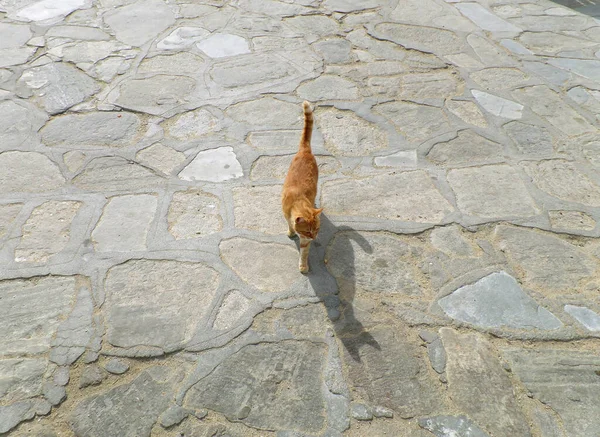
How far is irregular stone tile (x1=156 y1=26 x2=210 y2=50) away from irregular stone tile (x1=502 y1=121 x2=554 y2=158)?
164 inches

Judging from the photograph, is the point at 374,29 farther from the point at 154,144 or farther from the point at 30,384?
the point at 30,384

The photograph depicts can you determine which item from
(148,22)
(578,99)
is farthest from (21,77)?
(578,99)

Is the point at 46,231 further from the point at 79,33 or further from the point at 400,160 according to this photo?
the point at 79,33

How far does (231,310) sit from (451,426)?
1.50 m

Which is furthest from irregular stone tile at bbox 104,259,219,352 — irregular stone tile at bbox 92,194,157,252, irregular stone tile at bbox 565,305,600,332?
irregular stone tile at bbox 565,305,600,332

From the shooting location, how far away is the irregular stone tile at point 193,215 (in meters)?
3.68

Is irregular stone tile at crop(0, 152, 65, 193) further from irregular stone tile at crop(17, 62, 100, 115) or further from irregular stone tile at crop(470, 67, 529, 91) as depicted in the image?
irregular stone tile at crop(470, 67, 529, 91)

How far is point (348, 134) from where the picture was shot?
4805 mm

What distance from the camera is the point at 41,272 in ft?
10.8

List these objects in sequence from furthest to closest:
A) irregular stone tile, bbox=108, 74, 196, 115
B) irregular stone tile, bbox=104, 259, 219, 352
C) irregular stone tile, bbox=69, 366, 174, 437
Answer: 1. irregular stone tile, bbox=108, 74, 196, 115
2. irregular stone tile, bbox=104, 259, 219, 352
3. irregular stone tile, bbox=69, 366, 174, 437

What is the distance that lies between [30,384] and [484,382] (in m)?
2.65

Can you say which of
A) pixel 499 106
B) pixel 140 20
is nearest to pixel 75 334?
pixel 499 106

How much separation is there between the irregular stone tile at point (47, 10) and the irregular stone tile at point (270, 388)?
6.22 metres

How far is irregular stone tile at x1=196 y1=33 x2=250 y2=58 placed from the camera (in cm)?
609
